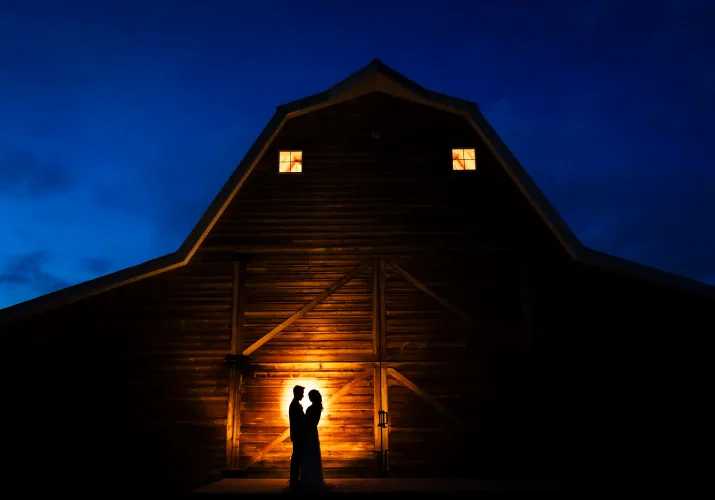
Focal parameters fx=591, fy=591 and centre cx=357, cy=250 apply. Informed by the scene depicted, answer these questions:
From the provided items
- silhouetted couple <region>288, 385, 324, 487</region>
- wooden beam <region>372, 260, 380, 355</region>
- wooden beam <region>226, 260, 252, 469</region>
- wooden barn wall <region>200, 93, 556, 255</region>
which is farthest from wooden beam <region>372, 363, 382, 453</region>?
wooden beam <region>226, 260, 252, 469</region>

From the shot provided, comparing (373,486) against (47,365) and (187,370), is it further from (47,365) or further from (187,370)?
(47,365)

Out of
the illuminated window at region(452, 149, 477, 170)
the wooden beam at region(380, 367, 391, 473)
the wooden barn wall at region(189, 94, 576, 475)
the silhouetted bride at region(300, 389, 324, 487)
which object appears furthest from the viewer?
the illuminated window at region(452, 149, 477, 170)

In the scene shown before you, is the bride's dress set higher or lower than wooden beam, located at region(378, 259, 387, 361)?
lower

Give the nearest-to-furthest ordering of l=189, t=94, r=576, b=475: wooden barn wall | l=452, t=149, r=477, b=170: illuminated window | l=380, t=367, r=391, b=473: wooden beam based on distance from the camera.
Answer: l=380, t=367, r=391, b=473: wooden beam, l=189, t=94, r=576, b=475: wooden barn wall, l=452, t=149, r=477, b=170: illuminated window

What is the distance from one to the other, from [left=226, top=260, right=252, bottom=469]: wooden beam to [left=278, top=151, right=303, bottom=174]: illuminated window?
1.89 meters

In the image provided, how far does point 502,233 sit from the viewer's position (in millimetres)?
10500

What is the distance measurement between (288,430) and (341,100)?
6.03 metres

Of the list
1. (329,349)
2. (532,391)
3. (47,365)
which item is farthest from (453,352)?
(47,365)

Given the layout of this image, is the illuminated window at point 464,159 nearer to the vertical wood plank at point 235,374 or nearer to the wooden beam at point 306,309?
the wooden beam at point 306,309

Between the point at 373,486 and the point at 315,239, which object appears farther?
the point at 315,239

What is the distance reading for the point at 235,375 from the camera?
9.98m

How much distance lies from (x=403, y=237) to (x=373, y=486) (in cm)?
423

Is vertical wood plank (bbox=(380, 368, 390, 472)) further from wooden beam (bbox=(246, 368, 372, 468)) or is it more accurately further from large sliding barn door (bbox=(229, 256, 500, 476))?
wooden beam (bbox=(246, 368, 372, 468))

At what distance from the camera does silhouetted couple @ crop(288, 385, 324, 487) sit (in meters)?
8.43
